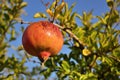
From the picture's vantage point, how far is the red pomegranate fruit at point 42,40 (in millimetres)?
1352

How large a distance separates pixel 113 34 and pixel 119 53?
0.56 ft

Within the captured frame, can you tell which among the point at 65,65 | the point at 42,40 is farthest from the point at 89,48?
the point at 42,40

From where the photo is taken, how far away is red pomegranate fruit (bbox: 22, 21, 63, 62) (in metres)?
1.35

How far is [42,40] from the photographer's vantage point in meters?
1.35

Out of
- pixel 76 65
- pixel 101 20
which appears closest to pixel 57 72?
pixel 76 65

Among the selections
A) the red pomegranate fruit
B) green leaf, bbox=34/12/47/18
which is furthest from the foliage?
the red pomegranate fruit

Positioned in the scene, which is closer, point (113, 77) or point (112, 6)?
point (112, 6)

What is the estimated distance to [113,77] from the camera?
105 inches

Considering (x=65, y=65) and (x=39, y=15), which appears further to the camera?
(x=65, y=65)

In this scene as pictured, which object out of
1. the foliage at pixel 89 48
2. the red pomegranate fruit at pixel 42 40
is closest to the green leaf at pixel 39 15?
the foliage at pixel 89 48

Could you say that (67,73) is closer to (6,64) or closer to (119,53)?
(119,53)

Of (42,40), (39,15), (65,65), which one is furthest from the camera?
(65,65)

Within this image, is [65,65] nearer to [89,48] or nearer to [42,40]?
[89,48]

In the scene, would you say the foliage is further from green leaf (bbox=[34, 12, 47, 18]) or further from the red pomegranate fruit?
the red pomegranate fruit
